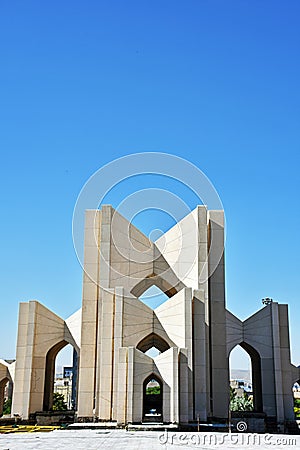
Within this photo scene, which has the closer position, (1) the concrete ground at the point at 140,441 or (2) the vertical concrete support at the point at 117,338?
(1) the concrete ground at the point at 140,441

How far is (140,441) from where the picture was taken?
17500 mm

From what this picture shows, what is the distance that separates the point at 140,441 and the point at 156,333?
8862 mm

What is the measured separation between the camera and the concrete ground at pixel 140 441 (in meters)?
15.9

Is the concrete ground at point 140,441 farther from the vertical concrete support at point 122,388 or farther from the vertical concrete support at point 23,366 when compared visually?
the vertical concrete support at point 23,366

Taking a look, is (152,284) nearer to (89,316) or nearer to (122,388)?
(89,316)

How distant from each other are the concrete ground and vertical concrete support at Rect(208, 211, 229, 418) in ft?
21.6

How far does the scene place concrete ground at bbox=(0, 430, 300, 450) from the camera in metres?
15.9

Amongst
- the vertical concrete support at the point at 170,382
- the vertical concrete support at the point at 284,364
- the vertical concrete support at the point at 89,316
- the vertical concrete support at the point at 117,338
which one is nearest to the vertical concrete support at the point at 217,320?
the vertical concrete support at the point at 284,364

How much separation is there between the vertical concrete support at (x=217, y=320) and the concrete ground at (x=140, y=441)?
659 centimetres

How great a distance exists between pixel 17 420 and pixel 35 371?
2.43 meters

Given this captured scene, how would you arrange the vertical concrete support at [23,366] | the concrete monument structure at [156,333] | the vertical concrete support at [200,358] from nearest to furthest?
1. the concrete monument structure at [156,333]
2. the vertical concrete support at [200,358]
3. the vertical concrete support at [23,366]

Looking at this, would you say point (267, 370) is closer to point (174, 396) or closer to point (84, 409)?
point (174, 396)

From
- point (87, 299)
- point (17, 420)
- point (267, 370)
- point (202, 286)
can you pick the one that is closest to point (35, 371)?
point (17, 420)

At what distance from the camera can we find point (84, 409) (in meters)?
25.9
